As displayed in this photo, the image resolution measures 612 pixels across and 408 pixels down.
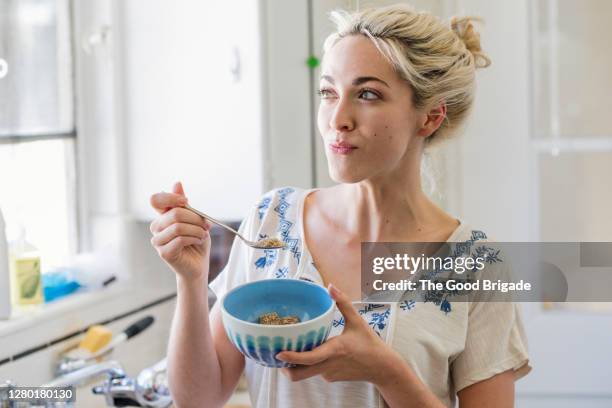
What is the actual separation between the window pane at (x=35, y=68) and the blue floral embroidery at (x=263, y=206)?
1.58ft

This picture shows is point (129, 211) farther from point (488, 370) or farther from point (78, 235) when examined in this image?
point (488, 370)

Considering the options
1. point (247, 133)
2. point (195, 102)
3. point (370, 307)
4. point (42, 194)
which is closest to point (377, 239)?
point (370, 307)

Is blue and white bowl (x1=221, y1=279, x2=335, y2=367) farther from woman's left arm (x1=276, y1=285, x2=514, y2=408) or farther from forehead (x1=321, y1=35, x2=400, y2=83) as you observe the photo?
forehead (x1=321, y1=35, x2=400, y2=83)

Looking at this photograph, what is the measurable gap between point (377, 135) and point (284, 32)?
21.9 inches

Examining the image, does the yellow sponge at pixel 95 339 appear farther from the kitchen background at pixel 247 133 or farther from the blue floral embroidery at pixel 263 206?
the blue floral embroidery at pixel 263 206

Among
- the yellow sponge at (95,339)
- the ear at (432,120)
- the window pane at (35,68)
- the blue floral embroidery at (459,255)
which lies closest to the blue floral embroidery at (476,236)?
the blue floral embroidery at (459,255)

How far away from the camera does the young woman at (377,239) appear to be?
2.85 feet

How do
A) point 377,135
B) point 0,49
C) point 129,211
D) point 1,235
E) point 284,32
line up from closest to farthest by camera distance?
1. point 377,135
2. point 1,235
3. point 0,49
4. point 284,32
5. point 129,211

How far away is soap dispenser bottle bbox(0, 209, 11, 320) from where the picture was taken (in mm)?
1114

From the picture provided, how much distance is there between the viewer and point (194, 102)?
55.7 inches

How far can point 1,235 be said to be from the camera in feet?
3.63

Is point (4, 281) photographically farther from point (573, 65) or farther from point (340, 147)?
point (573, 65)

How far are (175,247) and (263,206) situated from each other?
0.80 ft

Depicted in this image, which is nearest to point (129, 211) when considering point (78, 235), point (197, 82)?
point (78, 235)
